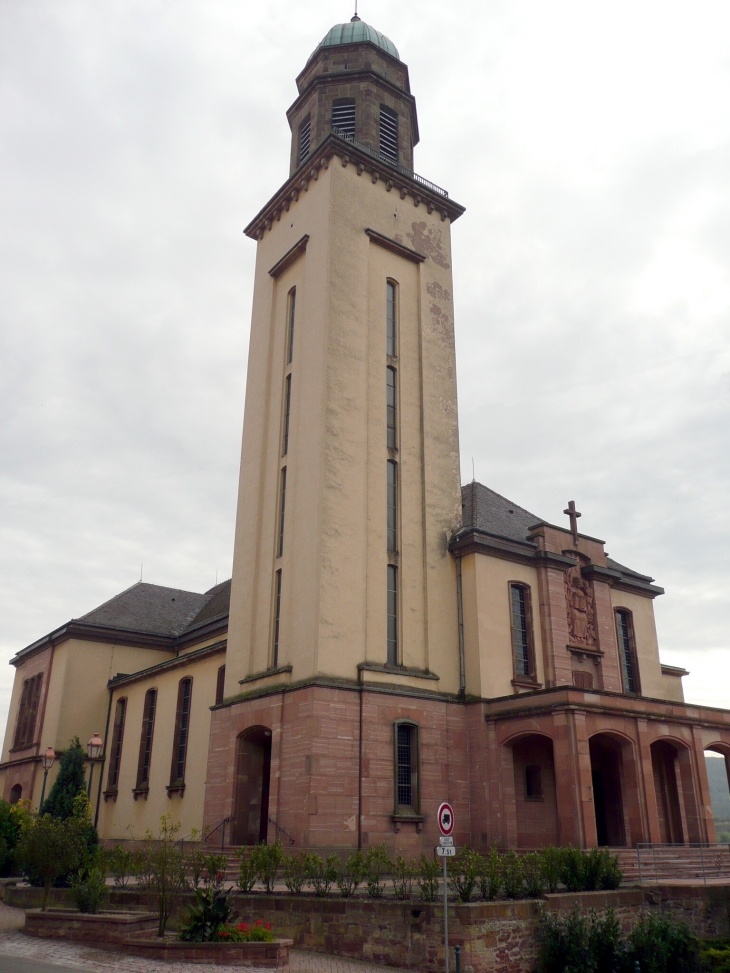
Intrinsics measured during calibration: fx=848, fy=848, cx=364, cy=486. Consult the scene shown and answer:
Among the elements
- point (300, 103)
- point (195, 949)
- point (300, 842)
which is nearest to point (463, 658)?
point (300, 842)

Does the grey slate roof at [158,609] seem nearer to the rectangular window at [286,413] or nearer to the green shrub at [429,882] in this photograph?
the rectangular window at [286,413]

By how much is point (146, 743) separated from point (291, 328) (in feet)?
64.5

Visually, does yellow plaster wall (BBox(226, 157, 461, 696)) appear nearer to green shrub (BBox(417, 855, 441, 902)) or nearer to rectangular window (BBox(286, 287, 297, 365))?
rectangular window (BBox(286, 287, 297, 365))

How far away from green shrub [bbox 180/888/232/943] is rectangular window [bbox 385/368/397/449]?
57.9 ft

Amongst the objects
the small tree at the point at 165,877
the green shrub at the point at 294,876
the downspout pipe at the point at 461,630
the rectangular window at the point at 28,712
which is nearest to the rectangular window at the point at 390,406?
the downspout pipe at the point at 461,630

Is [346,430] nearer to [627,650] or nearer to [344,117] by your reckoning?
[627,650]

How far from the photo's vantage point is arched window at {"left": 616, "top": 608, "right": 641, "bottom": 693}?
3238 cm

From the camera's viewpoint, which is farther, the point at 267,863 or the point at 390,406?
the point at 390,406

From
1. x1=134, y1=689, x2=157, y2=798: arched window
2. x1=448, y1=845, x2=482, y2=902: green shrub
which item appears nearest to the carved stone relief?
x1=448, y1=845, x2=482, y2=902: green shrub

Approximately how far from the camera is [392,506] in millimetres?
29406

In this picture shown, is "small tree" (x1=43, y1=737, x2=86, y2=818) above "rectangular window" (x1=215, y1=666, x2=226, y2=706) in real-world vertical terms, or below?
below

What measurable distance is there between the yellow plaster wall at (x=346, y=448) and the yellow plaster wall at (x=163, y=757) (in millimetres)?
5330

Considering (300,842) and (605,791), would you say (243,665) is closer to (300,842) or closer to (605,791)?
(300,842)

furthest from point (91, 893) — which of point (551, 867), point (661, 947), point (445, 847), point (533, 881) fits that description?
point (661, 947)
